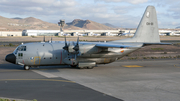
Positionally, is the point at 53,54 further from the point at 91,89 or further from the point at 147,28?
the point at 147,28

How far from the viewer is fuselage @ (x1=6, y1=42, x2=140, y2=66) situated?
22.9 meters

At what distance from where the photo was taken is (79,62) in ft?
78.1

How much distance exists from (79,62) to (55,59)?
9.53 ft

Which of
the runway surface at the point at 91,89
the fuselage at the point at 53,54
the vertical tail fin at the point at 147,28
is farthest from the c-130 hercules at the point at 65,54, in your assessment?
the runway surface at the point at 91,89

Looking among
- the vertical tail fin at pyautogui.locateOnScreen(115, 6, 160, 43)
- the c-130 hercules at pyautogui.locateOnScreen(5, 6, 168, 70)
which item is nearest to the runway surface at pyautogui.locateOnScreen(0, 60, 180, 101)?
the c-130 hercules at pyautogui.locateOnScreen(5, 6, 168, 70)

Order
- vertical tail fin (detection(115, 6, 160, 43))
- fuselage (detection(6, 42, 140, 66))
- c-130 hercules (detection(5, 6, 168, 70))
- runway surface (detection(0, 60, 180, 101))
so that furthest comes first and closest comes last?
vertical tail fin (detection(115, 6, 160, 43))
fuselage (detection(6, 42, 140, 66))
c-130 hercules (detection(5, 6, 168, 70))
runway surface (detection(0, 60, 180, 101))

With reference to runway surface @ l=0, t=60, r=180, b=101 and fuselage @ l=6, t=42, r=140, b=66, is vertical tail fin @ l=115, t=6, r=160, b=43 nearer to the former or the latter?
fuselage @ l=6, t=42, r=140, b=66

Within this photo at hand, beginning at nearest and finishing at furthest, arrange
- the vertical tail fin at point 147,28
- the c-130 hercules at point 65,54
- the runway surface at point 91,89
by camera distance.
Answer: the runway surface at point 91,89, the c-130 hercules at point 65,54, the vertical tail fin at point 147,28

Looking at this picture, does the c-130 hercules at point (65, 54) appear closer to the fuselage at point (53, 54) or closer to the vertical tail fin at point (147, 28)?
the fuselage at point (53, 54)

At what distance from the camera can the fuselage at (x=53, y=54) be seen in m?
22.9

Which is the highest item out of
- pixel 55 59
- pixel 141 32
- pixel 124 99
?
pixel 141 32

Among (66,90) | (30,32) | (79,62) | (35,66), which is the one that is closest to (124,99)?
(66,90)

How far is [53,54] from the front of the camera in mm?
23391

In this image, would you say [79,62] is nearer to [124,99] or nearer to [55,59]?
[55,59]
